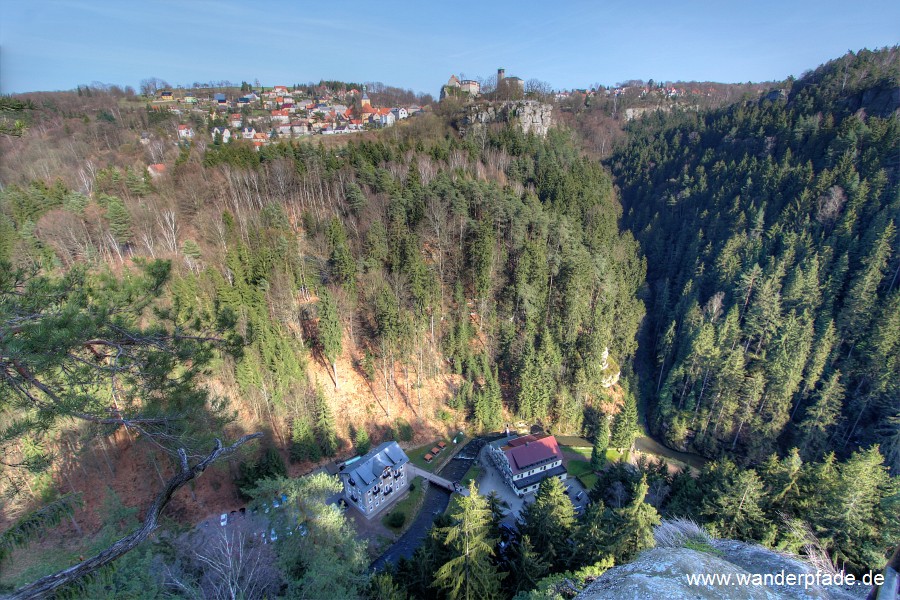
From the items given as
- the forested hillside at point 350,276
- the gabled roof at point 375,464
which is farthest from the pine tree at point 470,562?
the forested hillside at point 350,276

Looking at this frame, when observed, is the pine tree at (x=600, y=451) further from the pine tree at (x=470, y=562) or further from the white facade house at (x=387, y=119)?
the white facade house at (x=387, y=119)

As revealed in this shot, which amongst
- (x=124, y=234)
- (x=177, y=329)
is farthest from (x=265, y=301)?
(x=177, y=329)

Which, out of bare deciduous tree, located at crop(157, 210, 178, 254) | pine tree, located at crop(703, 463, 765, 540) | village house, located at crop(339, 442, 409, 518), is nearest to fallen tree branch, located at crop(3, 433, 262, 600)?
village house, located at crop(339, 442, 409, 518)

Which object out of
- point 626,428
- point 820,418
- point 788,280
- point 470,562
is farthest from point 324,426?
point 788,280

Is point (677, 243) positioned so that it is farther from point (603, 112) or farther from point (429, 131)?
point (603, 112)

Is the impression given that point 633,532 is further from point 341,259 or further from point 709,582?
point 341,259

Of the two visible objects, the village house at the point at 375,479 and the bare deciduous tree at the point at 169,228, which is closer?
the village house at the point at 375,479

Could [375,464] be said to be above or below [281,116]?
below
